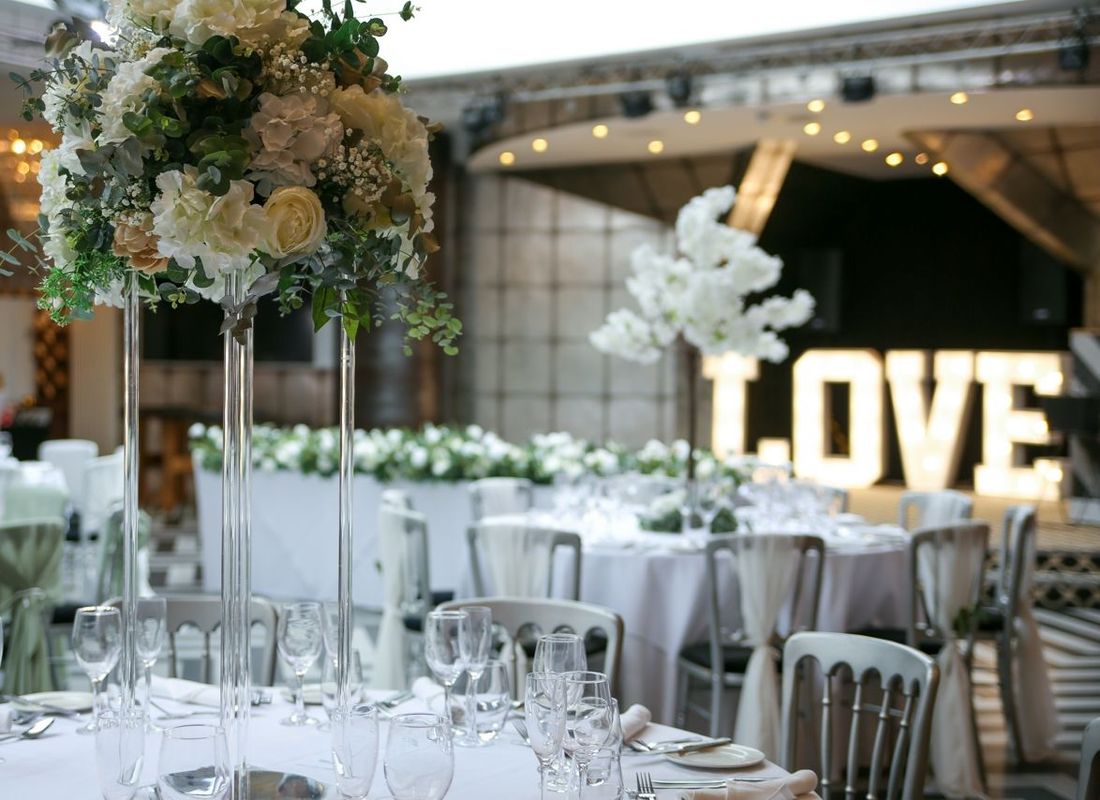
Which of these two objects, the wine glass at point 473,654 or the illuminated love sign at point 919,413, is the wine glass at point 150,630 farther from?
the illuminated love sign at point 919,413

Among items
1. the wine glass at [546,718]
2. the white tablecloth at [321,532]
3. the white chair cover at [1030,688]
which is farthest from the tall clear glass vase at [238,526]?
the white tablecloth at [321,532]

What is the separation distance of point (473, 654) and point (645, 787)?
0.50 metres

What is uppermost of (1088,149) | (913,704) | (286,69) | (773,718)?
(1088,149)

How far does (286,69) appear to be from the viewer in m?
1.75

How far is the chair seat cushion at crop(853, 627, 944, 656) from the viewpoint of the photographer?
4969 mm

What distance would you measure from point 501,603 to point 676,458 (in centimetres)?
450

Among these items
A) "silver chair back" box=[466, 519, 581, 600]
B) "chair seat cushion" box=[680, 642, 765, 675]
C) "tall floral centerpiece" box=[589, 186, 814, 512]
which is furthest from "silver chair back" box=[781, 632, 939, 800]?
"tall floral centerpiece" box=[589, 186, 814, 512]

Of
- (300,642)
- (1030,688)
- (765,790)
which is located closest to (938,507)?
(1030,688)

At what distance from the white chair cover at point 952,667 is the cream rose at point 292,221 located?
143 inches

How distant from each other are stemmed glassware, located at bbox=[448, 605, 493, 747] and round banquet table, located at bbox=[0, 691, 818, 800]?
0.18 ft

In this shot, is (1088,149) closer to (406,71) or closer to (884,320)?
(884,320)

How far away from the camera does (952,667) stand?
4.93 meters

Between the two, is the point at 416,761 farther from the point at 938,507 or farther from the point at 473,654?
the point at 938,507

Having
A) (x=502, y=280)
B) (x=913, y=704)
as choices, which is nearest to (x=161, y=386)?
(x=502, y=280)
